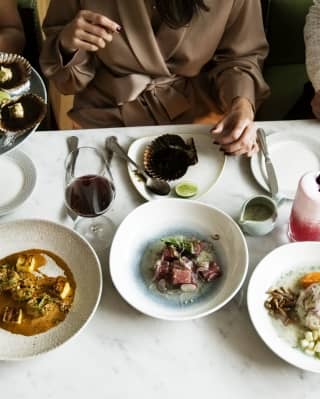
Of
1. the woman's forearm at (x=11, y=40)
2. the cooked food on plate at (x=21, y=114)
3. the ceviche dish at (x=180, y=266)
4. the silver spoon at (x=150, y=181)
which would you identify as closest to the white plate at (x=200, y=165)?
the silver spoon at (x=150, y=181)

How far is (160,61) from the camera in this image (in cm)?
144

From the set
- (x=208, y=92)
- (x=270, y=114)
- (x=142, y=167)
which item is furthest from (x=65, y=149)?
(x=270, y=114)

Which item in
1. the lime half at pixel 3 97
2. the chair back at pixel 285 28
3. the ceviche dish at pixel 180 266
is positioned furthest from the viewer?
the chair back at pixel 285 28

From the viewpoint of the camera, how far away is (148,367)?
96cm

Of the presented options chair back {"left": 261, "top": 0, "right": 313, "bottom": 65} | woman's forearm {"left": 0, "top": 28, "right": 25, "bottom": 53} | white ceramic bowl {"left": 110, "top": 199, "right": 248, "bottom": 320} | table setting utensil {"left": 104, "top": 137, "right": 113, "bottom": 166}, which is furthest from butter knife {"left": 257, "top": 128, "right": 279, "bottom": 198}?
woman's forearm {"left": 0, "top": 28, "right": 25, "bottom": 53}

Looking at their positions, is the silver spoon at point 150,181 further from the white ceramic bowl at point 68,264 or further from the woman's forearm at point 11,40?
the woman's forearm at point 11,40

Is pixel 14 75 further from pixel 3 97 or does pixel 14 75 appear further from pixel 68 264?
pixel 68 264

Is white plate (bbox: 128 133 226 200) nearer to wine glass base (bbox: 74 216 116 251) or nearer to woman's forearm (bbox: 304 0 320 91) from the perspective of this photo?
wine glass base (bbox: 74 216 116 251)

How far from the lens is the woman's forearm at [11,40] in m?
1.56

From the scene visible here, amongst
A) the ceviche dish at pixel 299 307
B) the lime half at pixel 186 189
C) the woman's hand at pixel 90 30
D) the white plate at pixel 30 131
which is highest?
the woman's hand at pixel 90 30

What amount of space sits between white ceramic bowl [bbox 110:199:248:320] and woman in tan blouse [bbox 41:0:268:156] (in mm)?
191

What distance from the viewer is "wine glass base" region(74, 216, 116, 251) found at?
1.13m

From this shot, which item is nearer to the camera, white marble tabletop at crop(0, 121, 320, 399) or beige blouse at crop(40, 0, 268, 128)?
white marble tabletop at crop(0, 121, 320, 399)

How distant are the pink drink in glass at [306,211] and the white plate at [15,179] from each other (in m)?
0.55
